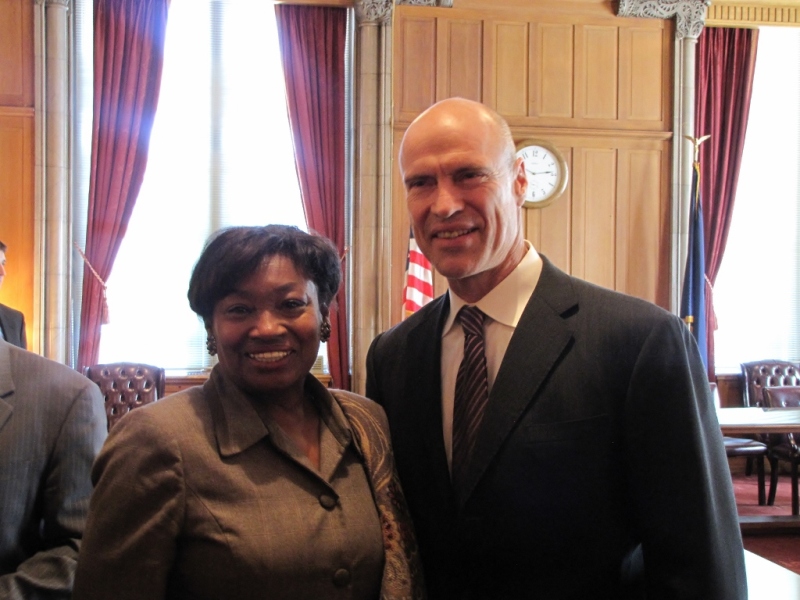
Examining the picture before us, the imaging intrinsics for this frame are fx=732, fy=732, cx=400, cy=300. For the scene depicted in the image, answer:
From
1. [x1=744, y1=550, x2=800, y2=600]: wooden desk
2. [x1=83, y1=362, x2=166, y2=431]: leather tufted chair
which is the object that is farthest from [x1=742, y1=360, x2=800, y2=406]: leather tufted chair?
[x1=83, y1=362, x2=166, y2=431]: leather tufted chair

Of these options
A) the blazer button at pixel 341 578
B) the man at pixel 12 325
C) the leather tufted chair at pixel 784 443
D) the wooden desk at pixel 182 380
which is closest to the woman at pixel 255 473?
the blazer button at pixel 341 578

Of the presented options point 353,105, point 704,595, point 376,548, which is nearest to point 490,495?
point 376,548

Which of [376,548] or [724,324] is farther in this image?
[724,324]

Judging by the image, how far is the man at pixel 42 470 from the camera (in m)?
1.62

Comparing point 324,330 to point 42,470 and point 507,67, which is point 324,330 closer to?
point 42,470

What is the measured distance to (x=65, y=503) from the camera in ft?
5.47

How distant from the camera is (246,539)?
1458 millimetres

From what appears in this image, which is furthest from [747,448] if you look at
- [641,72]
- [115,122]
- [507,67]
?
[115,122]

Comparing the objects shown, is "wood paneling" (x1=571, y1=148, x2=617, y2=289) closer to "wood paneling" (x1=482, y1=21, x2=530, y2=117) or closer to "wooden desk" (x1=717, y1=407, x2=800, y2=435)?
"wood paneling" (x1=482, y1=21, x2=530, y2=117)

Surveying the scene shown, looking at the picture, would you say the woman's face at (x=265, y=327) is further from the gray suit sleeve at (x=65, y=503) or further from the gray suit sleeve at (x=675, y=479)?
the gray suit sleeve at (x=675, y=479)

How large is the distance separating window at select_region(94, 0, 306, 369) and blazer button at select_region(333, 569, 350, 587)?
581 centimetres

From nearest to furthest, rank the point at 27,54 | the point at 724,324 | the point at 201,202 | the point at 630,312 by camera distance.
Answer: the point at 630,312 → the point at 27,54 → the point at 201,202 → the point at 724,324

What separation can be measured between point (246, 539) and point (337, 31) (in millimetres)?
6285

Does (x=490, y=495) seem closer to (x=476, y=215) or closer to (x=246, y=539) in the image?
(x=246, y=539)
